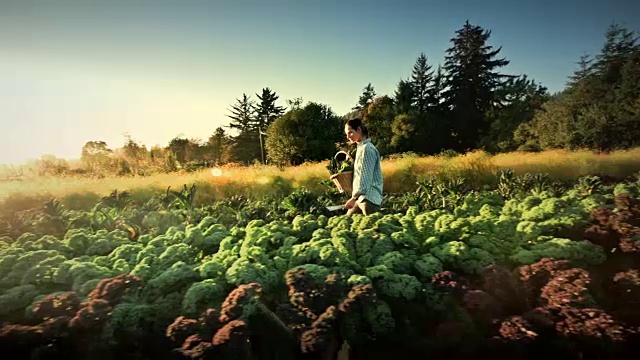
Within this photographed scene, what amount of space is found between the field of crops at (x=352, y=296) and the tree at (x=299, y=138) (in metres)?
18.4

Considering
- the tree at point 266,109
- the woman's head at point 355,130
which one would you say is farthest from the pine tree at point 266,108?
the woman's head at point 355,130

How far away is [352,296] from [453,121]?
25845mm

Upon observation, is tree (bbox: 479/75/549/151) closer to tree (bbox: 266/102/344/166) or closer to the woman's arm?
tree (bbox: 266/102/344/166)

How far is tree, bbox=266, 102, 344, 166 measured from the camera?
21.0 metres

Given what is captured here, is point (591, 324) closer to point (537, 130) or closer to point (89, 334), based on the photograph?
point (89, 334)

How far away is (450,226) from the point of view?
251 centimetres

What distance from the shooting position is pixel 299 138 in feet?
68.4

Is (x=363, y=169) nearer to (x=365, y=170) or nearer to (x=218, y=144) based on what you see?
(x=365, y=170)

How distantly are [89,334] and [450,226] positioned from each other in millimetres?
1928

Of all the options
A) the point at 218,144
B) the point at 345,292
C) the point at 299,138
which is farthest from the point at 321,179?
the point at 218,144

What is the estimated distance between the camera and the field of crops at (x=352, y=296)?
1.66 meters

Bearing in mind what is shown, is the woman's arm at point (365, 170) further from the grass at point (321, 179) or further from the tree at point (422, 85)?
the tree at point (422, 85)

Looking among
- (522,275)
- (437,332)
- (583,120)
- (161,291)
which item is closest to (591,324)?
(522,275)

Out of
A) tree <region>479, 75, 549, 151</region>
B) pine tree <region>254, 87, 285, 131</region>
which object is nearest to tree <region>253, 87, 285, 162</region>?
pine tree <region>254, 87, 285, 131</region>
